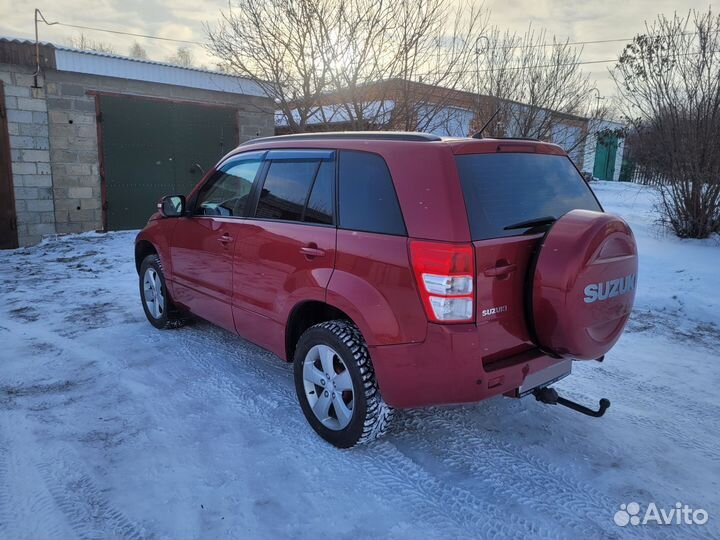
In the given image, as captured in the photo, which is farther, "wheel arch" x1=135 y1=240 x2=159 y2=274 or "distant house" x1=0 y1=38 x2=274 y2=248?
"distant house" x1=0 y1=38 x2=274 y2=248

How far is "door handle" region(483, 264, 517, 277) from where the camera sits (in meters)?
2.58

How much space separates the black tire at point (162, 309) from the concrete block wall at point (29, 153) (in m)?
5.71

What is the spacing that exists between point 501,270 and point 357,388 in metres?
1.01

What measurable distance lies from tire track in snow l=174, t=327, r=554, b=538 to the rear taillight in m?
0.92

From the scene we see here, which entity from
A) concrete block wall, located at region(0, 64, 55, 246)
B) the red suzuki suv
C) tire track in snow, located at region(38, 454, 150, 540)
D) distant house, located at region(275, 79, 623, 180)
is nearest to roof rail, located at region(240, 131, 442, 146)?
the red suzuki suv

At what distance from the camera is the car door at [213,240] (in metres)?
3.95

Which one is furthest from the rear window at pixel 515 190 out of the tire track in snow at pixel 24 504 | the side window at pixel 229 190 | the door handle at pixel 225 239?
the tire track in snow at pixel 24 504

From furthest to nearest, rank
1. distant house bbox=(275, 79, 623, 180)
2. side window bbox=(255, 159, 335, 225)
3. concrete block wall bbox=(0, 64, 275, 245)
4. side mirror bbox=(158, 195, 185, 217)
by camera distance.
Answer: distant house bbox=(275, 79, 623, 180) < concrete block wall bbox=(0, 64, 275, 245) < side mirror bbox=(158, 195, 185, 217) < side window bbox=(255, 159, 335, 225)

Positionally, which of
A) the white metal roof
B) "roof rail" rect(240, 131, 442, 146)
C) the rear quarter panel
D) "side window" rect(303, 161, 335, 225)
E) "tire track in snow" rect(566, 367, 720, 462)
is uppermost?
the white metal roof

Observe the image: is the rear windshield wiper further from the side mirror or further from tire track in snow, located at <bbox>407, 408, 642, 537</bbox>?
the side mirror

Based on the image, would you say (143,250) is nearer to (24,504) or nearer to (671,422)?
(24,504)

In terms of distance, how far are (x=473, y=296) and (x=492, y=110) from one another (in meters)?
10.6

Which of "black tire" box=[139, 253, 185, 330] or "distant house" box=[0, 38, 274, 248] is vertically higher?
"distant house" box=[0, 38, 274, 248]

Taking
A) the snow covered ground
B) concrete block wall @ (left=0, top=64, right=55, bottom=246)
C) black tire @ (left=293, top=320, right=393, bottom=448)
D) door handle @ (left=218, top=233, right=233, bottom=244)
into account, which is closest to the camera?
the snow covered ground
